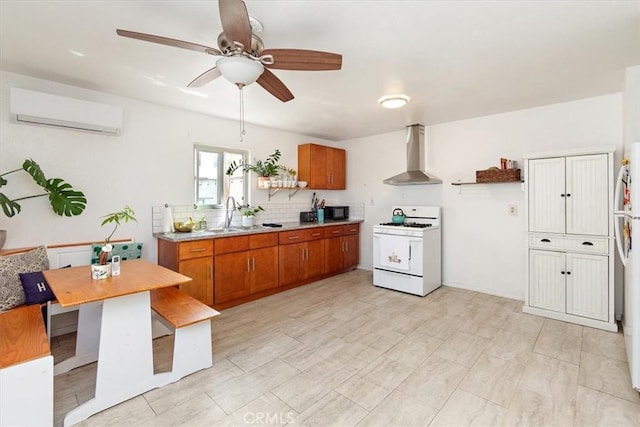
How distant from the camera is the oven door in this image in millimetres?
3928

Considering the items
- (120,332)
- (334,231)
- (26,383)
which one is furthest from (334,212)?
(26,383)

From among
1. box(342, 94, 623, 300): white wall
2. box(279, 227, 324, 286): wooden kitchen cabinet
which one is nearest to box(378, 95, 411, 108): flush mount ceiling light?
box(342, 94, 623, 300): white wall

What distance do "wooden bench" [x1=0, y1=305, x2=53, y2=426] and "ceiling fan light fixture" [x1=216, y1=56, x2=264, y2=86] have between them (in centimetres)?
178

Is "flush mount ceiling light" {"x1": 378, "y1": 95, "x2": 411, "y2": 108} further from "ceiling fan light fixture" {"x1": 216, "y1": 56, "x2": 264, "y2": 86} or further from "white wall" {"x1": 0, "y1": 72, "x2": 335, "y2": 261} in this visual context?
"white wall" {"x1": 0, "y1": 72, "x2": 335, "y2": 261}

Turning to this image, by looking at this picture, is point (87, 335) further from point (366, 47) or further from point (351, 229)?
point (351, 229)

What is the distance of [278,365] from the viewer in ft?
7.59

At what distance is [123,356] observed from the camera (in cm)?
193

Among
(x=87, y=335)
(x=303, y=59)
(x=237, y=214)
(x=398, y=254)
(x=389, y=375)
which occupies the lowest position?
(x=389, y=375)

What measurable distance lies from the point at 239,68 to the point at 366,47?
Result: 38.9 inches

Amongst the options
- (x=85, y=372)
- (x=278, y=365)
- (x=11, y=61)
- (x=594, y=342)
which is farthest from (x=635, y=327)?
(x=11, y=61)

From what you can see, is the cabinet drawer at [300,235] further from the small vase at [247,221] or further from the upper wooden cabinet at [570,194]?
the upper wooden cabinet at [570,194]

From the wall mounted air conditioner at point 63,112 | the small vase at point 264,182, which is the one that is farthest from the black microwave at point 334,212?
the wall mounted air conditioner at point 63,112

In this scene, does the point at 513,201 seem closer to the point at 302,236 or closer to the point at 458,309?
the point at 458,309

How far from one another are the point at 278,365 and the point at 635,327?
2.37m
